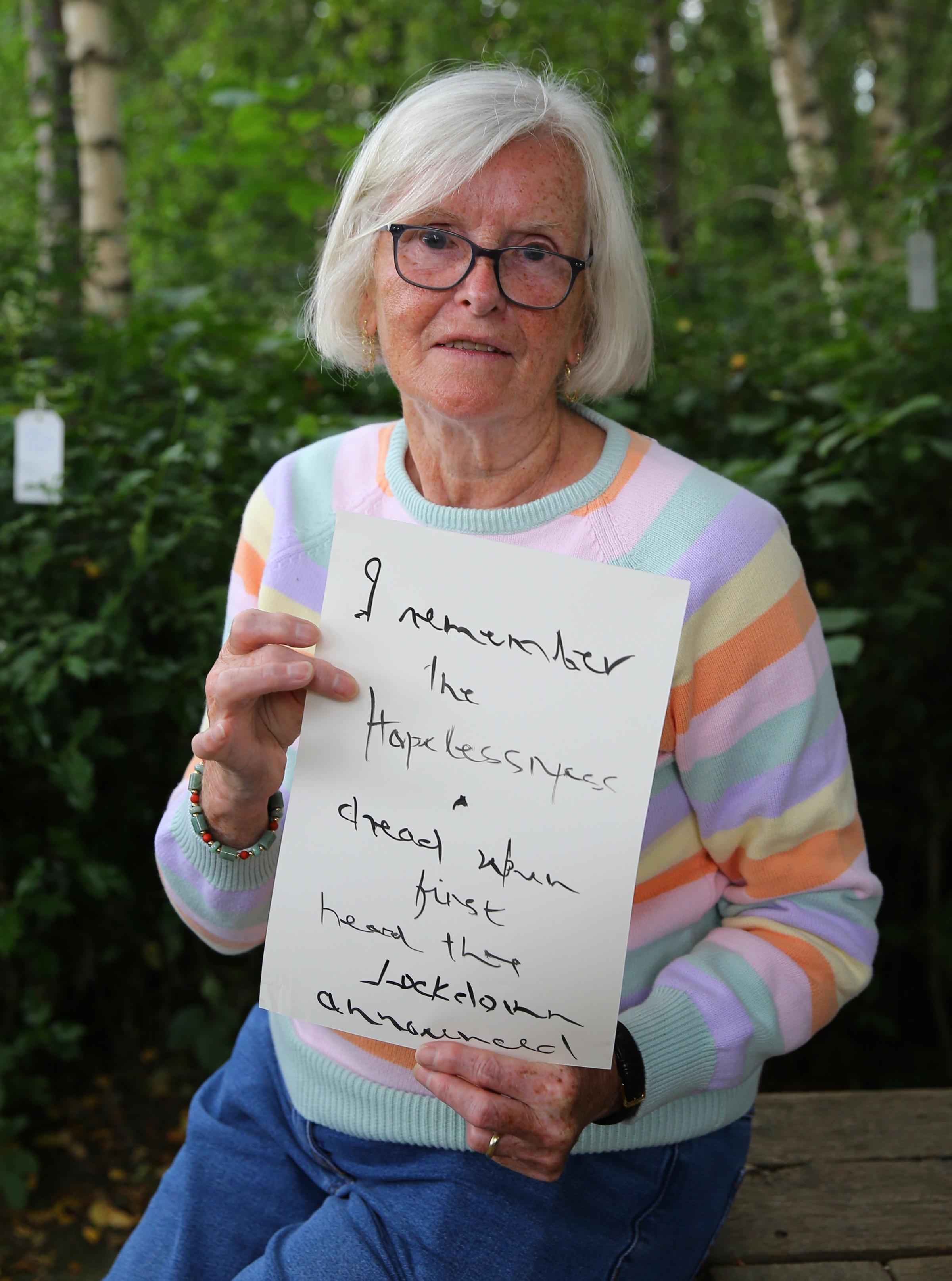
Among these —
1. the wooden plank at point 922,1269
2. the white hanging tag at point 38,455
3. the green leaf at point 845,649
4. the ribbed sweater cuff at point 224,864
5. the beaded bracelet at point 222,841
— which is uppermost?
the white hanging tag at point 38,455

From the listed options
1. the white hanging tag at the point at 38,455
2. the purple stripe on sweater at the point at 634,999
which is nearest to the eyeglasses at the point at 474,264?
the purple stripe on sweater at the point at 634,999

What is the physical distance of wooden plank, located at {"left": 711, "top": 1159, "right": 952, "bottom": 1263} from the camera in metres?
1.43

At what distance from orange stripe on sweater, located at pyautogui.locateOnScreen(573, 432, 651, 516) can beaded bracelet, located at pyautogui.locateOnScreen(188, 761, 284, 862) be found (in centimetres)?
49

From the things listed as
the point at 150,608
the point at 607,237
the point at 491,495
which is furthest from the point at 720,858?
the point at 150,608

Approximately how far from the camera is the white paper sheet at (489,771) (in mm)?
1055

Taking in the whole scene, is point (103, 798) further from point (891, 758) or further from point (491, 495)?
point (891, 758)

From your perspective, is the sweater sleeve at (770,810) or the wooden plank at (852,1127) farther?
the wooden plank at (852,1127)

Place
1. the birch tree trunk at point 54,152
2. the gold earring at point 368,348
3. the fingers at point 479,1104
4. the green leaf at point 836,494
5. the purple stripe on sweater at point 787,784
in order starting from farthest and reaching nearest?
the birch tree trunk at point 54,152, the green leaf at point 836,494, the gold earring at point 368,348, the purple stripe on sweater at point 787,784, the fingers at point 479,1104

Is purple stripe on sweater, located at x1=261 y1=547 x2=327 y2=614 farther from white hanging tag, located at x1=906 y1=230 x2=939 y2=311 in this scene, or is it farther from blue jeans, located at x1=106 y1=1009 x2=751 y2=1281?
white hanging tag, located at x1=906 y1=230 x2=939 y2=311

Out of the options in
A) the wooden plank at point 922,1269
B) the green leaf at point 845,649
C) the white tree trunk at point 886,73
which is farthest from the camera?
A: the white tree trunk at point 886,73

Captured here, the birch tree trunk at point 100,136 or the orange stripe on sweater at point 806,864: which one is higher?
the birch tree trunk at point 100,136

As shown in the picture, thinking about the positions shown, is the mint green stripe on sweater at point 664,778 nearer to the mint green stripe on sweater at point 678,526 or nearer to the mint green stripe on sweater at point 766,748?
the mint green stripe on sweater at point 766,748

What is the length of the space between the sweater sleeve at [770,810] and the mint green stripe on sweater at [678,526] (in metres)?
0.07

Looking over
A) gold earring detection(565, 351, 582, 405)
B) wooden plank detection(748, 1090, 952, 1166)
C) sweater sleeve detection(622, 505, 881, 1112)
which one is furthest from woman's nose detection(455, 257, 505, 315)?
wooden plank detection(748, 1090, 952, 1166)
